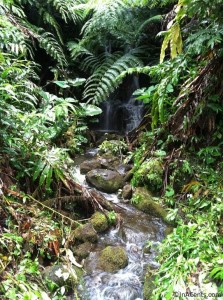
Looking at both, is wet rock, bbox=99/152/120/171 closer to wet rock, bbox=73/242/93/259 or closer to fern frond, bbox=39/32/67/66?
wet rock, bbox=73/242/93/259

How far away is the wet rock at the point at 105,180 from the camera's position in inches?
147

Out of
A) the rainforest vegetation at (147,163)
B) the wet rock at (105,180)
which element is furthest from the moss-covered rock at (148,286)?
the wet rock at (105,180)

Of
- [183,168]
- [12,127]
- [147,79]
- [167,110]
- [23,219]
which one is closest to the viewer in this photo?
[23,219]

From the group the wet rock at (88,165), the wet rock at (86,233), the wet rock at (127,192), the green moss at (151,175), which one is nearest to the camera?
the wet rock at (86,233)

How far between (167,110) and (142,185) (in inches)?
38.9

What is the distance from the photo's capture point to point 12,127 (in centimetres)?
279

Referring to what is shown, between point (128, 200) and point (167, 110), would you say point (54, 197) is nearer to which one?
point (128, 200)

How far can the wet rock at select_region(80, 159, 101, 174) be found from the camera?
417 centimetres

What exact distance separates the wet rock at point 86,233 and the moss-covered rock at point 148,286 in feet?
2.05

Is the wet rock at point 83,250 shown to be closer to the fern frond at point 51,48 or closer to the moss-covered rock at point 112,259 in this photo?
the moss-covered rock at point 112,259

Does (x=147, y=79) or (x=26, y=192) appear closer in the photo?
(x=26, y=192)

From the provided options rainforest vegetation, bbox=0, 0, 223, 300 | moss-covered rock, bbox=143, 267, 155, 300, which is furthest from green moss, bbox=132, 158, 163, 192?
moss-covered rock, bbox=143, 267, 155, 300

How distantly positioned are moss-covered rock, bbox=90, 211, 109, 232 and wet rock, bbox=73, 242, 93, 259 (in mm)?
226

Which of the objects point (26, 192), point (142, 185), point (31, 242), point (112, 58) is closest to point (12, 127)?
point (26, 192)
